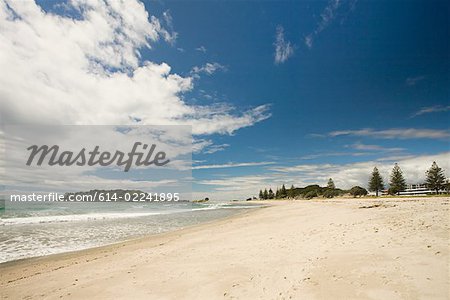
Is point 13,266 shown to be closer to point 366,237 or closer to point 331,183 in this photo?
point 366,237

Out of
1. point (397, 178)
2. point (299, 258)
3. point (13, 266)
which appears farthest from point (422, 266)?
point (397, 178)

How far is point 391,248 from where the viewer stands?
7520 millimetres

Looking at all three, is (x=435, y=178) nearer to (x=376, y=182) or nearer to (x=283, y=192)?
(x=376, y=182)

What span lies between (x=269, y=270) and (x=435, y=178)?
9561 centimetres

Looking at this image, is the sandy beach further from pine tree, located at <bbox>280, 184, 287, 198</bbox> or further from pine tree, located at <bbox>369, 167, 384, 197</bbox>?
pine tree, located at <bbox>280, 184, 287, 198</bbox>

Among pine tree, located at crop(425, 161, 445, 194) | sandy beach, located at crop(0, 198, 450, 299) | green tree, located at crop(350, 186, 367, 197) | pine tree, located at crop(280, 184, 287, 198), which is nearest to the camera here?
sandy beach, located at crop(0, 198, 450, 299)

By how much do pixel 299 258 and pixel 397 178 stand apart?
96605 mm

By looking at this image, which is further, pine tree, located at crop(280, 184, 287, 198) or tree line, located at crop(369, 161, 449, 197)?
pine tree, located at crop(280, 184, 287, 198)

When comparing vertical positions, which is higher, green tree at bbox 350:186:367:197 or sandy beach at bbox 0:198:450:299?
green tree at bbox 350:186:367:197

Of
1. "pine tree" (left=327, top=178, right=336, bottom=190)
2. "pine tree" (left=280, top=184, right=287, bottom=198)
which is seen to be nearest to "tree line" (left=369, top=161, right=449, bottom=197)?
"pine tree" (left=327, top=178, right=336, bottom=190)

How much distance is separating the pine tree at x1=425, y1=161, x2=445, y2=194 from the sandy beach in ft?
284

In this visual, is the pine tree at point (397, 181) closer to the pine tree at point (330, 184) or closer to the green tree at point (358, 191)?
the green tree at point (358, 191)

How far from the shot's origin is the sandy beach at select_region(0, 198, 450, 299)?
5.28m

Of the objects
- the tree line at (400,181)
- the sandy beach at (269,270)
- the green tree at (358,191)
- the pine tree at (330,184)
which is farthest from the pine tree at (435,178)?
the sandy beach at (269,270)
